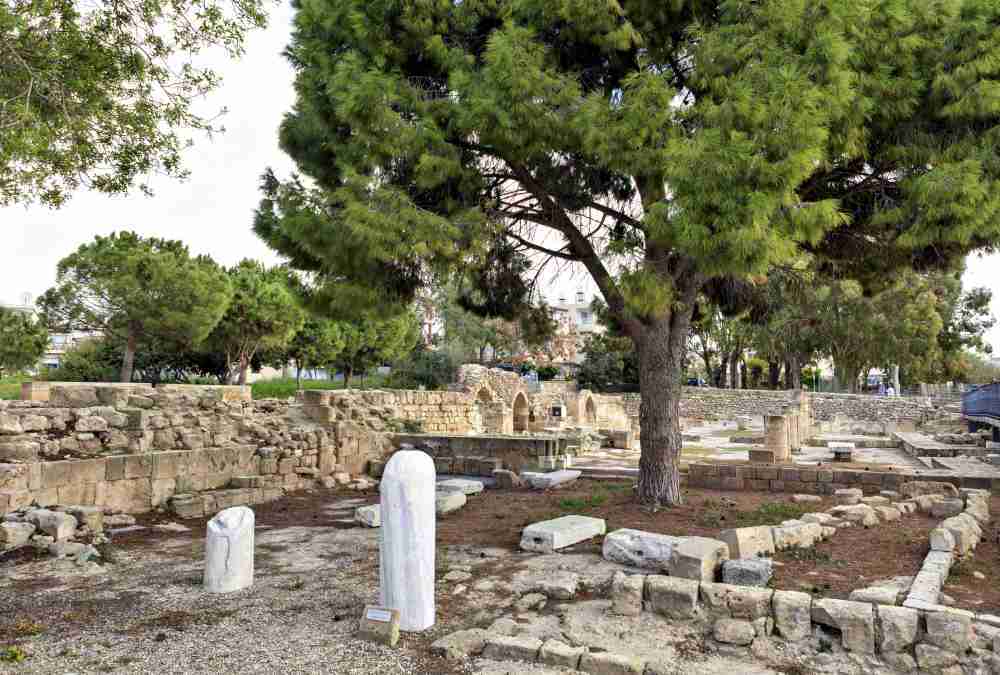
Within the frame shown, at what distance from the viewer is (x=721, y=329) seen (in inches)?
1624

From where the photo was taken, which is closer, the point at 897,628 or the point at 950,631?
the point at 950,631

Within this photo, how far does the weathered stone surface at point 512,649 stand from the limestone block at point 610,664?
0.30 metres

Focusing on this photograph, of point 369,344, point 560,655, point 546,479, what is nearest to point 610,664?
point 560,655

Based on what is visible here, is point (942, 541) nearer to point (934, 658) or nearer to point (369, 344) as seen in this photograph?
point (934, 658)

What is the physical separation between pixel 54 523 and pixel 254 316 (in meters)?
21.0

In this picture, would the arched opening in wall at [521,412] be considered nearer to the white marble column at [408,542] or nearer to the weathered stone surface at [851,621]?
the white marble column at [408,542]

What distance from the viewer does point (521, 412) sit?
2733 centimetres

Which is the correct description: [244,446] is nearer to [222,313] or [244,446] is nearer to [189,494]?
[189,494]

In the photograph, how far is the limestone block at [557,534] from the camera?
21.2 ft

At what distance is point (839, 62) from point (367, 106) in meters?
4.50

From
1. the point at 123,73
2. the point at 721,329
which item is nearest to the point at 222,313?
the point at 123,73

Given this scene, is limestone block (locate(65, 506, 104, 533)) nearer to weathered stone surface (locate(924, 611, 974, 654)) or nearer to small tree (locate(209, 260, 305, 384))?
weathered stone surface (locate(924, 611, 974, 654))

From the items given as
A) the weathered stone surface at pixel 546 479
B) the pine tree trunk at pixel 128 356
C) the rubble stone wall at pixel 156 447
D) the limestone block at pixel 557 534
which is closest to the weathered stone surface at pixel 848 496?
the limestone block at pixel 557 534

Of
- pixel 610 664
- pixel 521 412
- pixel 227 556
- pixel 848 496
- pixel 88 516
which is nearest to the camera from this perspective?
pixel 610 664
